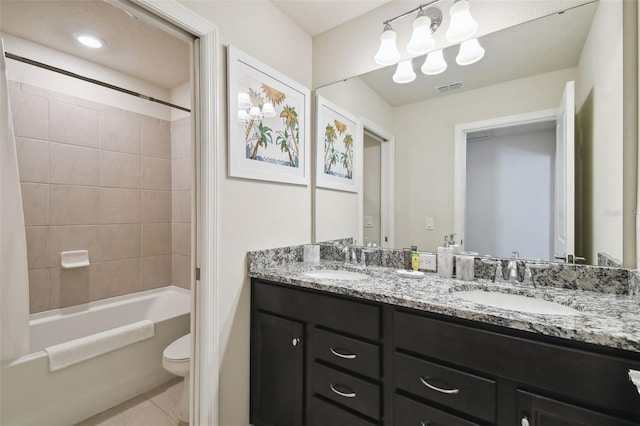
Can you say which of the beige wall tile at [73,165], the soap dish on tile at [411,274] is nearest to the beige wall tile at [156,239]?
the beige wall tile at [73,165]

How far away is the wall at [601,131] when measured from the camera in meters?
1.13

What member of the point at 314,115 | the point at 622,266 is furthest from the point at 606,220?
the point at 314,115

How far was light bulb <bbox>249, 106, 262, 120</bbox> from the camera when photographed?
160 centimetres

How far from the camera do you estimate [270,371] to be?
4.87ft

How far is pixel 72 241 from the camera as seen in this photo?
2.27m

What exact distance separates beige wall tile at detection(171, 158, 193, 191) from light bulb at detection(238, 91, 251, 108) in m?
1.49

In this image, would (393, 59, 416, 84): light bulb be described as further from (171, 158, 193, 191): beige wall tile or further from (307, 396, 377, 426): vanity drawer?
(171, 158, 193, 191): beige wall tile

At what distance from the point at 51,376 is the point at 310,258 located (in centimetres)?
159

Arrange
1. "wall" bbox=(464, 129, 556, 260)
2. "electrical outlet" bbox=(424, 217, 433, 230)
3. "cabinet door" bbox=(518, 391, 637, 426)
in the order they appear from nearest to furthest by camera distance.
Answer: "cabinet door" bbox=(518, 391, 637, 426) → "wall" bbox=(464, 129, 556, 260) → "electrical outlet" bbox=(424, 217, 433, 230)

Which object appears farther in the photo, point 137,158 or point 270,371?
point 137,158

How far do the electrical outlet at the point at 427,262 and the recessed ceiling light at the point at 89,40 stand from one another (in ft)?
8.68

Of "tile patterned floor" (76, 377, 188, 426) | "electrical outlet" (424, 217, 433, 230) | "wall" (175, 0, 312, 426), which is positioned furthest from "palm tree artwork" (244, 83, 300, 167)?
"tile patterned floor" (76, 377, 188, 426)

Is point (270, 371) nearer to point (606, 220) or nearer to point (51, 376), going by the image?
point (51, 376)

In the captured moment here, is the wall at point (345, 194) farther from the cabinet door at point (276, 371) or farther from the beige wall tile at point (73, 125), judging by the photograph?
the beige wall tile at point (73, 125)
